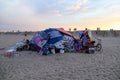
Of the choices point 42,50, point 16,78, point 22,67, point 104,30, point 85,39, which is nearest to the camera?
point 16,78

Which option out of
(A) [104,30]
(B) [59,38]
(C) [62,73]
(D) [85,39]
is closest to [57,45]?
(B) [59,38]

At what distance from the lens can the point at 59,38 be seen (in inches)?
567

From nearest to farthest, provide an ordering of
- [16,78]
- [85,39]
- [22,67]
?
[16,78] → [22,67] → [85,39]

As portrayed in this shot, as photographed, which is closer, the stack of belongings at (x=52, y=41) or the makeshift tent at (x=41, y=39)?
the stack of belongings at (x=52, y=41)

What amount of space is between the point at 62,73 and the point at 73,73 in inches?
17.2

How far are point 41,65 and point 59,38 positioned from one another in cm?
454

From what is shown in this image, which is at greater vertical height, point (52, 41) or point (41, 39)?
point (41, 39)

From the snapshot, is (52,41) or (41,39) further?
(41,39)

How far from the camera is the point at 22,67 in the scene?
32.1 feet

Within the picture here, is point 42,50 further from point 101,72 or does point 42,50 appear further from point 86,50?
point 101,72

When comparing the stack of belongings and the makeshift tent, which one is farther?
the makeshift tent

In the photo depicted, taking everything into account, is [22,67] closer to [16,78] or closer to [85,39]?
[16,78]

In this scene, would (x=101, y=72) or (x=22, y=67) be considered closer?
(x=101, y=72)

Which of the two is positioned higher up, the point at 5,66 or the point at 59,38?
the point at 59,38
